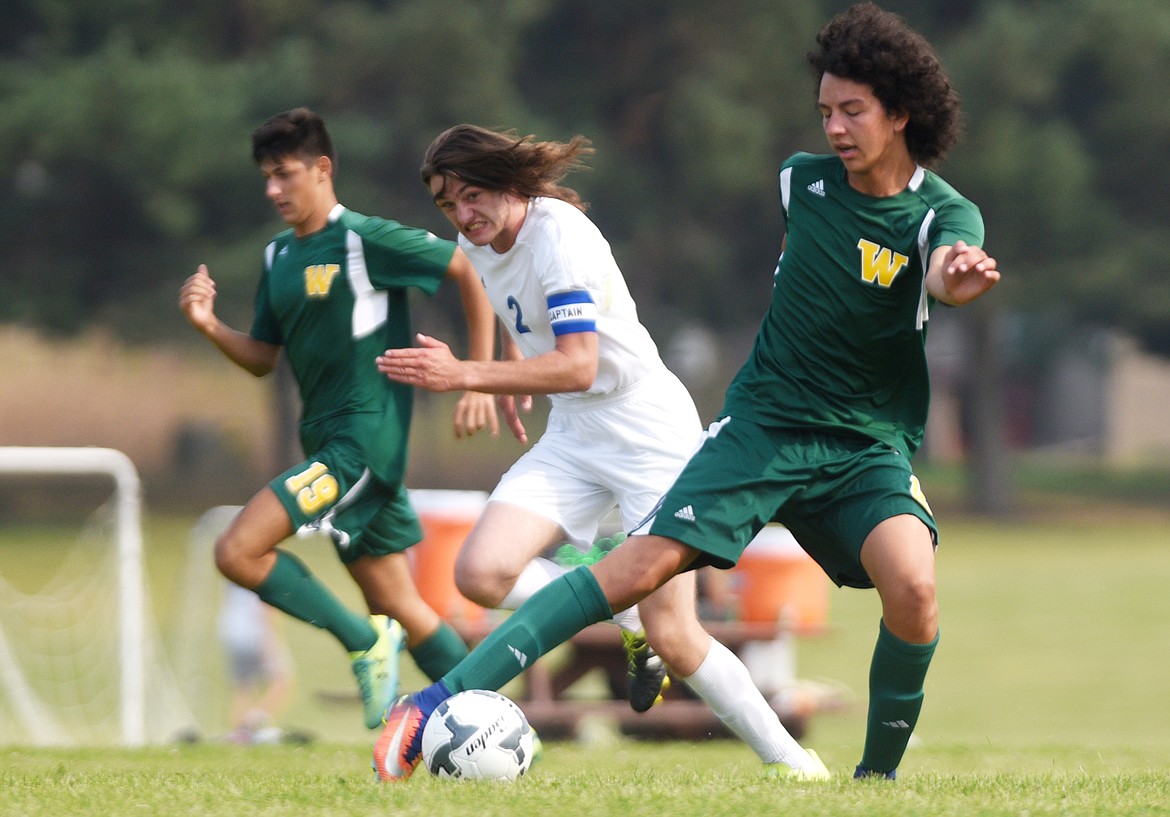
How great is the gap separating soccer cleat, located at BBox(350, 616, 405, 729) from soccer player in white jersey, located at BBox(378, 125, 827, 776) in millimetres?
836

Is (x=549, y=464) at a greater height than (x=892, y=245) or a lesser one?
lesser

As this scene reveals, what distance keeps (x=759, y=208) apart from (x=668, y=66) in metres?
3.04

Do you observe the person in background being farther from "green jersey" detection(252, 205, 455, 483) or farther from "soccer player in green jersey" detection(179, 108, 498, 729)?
"green jersey" detection(252, 205, 455, 483)

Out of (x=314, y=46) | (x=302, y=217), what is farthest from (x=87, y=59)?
(x=302, y=217)

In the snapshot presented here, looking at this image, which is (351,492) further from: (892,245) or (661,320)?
(661,320)

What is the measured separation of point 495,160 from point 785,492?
1.42m

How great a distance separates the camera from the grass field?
13.1 feet

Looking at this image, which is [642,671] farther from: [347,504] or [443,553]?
[443,553]

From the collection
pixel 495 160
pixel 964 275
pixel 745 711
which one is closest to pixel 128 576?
pixel 495 160

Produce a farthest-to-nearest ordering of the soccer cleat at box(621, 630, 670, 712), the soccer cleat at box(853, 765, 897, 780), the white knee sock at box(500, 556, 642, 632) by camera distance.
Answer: the soccer cleat at box(621, 630, 670, 712) < the white knee sock at box(500, 556, 642, 632) < the soccer cleat at box(853, 765, 897, 780)

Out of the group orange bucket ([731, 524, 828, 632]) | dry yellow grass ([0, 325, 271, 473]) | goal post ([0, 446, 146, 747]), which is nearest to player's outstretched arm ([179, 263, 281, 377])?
goal post ([0, 446, 146, 747])

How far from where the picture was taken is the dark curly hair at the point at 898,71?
15.2 feet

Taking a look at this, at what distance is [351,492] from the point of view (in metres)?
6.19

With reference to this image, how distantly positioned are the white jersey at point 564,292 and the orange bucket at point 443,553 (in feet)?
15.2
